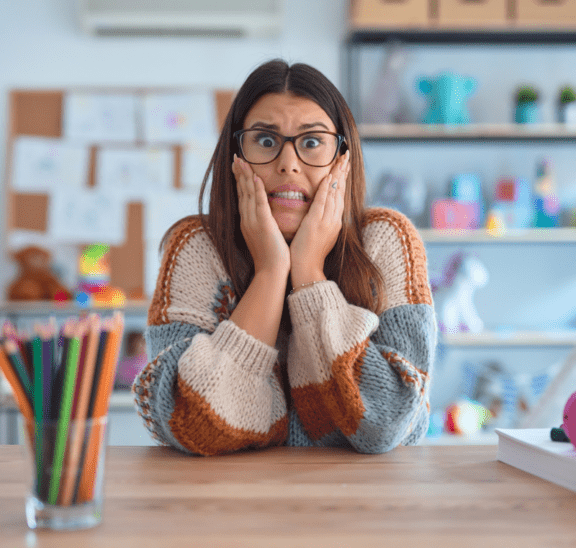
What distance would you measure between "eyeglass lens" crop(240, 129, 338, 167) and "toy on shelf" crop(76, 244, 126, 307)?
1.60m

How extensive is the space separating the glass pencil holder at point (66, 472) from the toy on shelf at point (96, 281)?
6.84 ft

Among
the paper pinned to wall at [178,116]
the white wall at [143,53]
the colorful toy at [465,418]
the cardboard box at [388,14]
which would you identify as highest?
the cardboard box at [388,14]

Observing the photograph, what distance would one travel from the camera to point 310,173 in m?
1.09

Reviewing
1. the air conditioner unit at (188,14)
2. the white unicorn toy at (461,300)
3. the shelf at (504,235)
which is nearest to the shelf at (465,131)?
the shelf at (504,235)

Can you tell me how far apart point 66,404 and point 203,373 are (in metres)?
0.38

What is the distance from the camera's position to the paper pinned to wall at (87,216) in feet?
8.77

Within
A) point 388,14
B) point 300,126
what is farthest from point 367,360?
point 388,14

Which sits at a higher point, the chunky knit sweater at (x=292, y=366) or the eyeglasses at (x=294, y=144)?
the eyeglasses at (x=294, y=144)

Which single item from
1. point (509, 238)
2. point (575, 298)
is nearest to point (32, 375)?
point (509, 238)

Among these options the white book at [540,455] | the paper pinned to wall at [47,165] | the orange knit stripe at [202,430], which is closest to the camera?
the white book at [540,455]

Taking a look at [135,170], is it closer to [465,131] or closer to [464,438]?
[465,131]

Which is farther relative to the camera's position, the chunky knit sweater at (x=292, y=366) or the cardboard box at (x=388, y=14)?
the cardboard box at (x=388, y=14)

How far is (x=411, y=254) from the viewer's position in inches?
42.3

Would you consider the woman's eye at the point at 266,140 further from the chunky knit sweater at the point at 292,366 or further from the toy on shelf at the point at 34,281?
the toy on shelf at the point at 34,281
